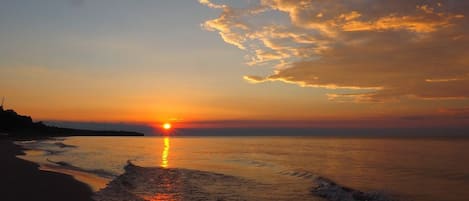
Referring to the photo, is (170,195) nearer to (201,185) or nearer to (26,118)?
(201,185)

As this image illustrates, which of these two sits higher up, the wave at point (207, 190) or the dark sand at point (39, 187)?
→ the dark sand at point (39, 187)

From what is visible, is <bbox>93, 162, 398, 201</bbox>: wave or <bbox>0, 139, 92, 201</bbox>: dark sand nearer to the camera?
<bbox>0, 139, 92, 201</bbox>: dark sand

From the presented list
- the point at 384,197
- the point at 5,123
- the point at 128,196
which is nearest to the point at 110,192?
the point at 128,196

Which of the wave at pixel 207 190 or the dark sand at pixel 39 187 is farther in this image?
the wave at pixel 207 190

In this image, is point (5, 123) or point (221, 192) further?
point (5, 123)

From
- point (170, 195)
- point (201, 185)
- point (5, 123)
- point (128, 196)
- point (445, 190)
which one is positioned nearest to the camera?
point (128, 196)

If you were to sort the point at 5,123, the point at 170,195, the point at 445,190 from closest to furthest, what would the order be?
the point at 170,195
the point at 445,190
the point at 5,123

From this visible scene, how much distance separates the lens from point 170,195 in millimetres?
21625

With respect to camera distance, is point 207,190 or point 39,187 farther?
point 207,190

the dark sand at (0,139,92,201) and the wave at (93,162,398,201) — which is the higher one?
the dark sand at (0,139,92,201)

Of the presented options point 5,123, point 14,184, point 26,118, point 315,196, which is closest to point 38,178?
point 14,184

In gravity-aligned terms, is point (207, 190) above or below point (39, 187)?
below

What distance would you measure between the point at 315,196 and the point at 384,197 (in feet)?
13.5

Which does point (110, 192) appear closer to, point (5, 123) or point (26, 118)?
point (5, 123)
